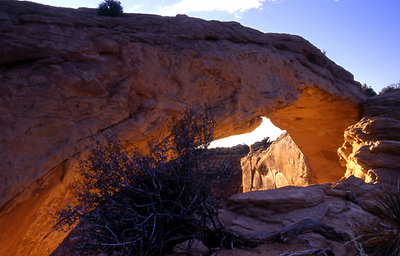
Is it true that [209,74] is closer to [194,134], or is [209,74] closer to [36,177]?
[194,134]

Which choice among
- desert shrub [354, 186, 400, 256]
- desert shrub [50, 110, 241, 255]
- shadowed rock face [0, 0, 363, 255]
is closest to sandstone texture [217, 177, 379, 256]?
desert shrub [354, 186, 400, 256]

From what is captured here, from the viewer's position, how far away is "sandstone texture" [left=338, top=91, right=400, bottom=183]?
7887 millimetres

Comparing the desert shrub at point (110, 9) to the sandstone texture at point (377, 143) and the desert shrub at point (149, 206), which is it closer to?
the desert shrub at point (149, 206)

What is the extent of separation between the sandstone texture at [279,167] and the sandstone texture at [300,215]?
7.60 meters

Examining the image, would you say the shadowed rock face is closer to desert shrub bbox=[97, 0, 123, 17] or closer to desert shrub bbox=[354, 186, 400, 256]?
A: desert shrub bbox=[97, 0, 123, 17]

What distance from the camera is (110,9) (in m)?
7.48

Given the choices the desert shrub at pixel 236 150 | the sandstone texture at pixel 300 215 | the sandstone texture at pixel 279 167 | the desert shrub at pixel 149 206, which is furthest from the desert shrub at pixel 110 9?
the desert shrub at pixel 236 150

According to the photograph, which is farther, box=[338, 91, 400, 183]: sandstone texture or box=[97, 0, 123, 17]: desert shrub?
box=[338, 91, 400, 183]: sandstone texture

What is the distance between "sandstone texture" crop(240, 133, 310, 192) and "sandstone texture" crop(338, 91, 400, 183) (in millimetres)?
3595

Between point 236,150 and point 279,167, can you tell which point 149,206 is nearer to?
point 279,167

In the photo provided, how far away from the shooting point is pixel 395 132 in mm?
8828

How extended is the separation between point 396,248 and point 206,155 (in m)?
2.83

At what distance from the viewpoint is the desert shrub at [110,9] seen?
7446 millimetres

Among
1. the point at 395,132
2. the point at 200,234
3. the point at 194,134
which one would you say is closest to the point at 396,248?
the point at 200,234
